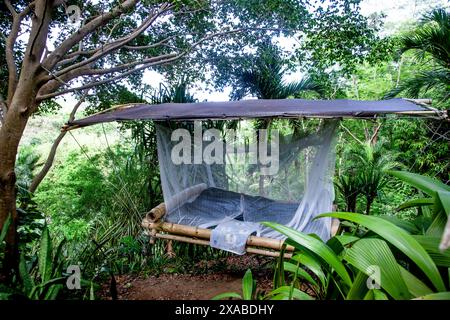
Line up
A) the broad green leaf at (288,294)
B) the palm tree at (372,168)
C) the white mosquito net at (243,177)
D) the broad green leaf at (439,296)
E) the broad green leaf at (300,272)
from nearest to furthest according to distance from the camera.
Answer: the broad green leaf at (439,296) → the broad green leaf at (288,294) → the broad green leaf at (300,272) → the white mosquito net at (243,177) → the palm tree at (372,168)

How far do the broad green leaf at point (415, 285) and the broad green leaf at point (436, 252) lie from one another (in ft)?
0.23

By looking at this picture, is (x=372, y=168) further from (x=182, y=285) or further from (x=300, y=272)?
(x=300, y=272)

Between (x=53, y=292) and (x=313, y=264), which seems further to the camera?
(x=53, y=292)

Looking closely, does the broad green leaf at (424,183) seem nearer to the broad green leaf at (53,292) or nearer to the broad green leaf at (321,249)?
the broad green leaf at (321,249)

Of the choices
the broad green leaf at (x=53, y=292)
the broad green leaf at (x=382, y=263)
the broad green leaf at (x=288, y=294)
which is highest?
the broad green leaf at (x=382, y=263)

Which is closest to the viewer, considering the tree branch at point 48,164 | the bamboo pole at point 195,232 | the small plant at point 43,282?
the small plant at point 43,282

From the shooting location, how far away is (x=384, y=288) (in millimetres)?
685

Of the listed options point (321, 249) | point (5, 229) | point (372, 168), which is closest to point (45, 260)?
point (5, 229)

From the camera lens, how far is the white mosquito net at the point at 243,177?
7.99ft

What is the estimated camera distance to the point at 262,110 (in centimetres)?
225

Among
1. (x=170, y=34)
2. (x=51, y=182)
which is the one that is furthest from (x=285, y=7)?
(x=51, y=182)

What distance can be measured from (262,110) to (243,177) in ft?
2.71

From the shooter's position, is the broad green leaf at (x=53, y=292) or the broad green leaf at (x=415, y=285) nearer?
the broad green leaf at (x=415, y=285)

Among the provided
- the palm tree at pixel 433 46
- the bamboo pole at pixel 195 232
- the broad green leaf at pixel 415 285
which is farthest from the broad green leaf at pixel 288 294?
the palm tree at pixel 433 46
